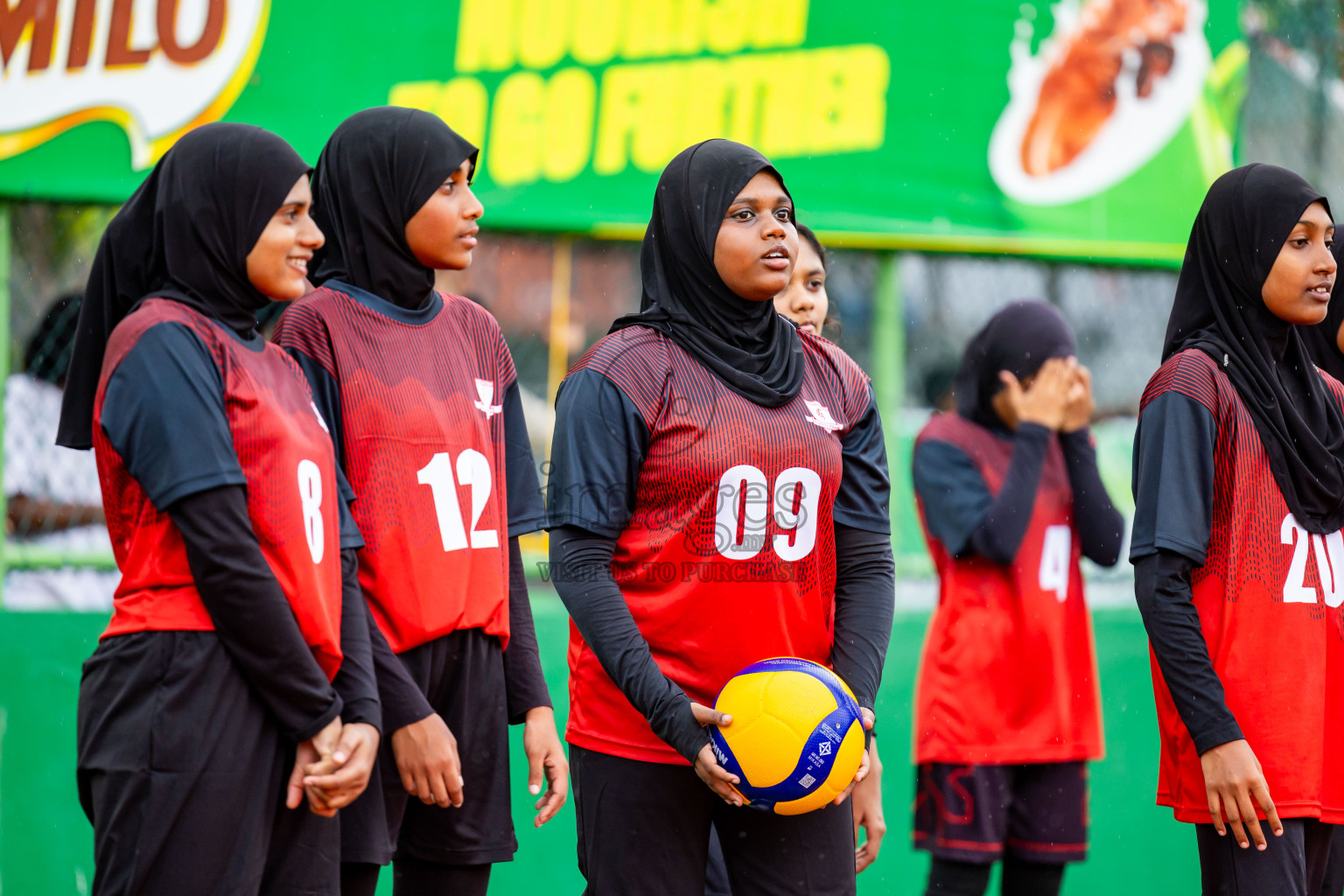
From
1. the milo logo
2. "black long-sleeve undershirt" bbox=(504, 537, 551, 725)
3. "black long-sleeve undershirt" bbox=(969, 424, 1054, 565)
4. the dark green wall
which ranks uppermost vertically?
the milo logo

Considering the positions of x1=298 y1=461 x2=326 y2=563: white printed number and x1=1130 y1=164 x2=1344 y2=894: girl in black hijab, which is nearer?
x1=298 y1=461 x2=326 y2=563: white printed number

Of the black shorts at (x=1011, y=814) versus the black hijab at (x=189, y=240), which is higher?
the black hijab at (x=189, y=240)

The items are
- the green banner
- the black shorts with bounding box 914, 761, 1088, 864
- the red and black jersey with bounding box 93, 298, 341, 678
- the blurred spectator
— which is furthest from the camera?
the green banner

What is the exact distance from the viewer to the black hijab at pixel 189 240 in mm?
2725

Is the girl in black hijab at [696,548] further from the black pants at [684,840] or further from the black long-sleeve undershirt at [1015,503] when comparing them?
the black long-sleeve undershirt at [1015,503]

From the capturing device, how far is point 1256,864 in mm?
3117

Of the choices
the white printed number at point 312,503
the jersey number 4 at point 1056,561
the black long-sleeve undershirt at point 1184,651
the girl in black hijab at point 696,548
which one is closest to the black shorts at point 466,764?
the girl in black hijab at point 696,548

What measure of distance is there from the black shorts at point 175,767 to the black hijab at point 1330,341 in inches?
124

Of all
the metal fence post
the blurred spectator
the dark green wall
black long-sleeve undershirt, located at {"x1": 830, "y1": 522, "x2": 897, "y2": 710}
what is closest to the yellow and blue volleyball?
black long-sleeve undershirt, located at {"x1": 830, "y1": 522, "x2": 897, "y2": 710}

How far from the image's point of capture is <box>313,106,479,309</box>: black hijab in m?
3.28

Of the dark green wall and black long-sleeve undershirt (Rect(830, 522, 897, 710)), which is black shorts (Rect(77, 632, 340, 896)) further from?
the dark green wall

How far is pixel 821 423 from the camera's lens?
10.4ft

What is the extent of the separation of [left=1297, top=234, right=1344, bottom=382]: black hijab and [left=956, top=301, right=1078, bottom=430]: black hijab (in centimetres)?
104

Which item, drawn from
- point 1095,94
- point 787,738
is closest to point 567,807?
point 787,738
